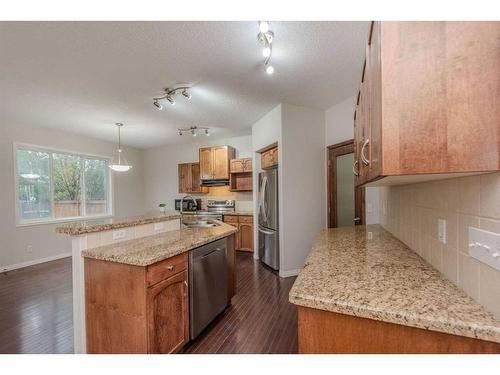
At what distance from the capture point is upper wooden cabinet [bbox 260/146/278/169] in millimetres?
3754

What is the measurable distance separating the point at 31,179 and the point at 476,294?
19.6 ft

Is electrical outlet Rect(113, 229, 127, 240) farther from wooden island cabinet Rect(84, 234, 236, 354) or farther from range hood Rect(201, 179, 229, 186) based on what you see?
range hood Rect(201, 179, 229, 186)

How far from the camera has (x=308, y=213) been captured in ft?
12.0

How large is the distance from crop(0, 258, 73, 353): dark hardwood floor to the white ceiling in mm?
2522

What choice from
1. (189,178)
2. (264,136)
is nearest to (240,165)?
(264,136)

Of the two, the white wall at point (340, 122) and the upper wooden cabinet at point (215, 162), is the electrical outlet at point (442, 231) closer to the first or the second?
the white wall at point (340, 122)

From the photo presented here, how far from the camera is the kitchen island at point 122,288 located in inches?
58.6

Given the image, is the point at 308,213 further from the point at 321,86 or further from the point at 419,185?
the point at 419,185

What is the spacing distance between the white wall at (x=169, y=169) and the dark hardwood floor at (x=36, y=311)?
2.88 metres

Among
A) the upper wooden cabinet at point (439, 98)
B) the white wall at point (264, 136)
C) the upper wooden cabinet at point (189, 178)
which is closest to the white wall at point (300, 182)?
the white wall at point (264, 136)

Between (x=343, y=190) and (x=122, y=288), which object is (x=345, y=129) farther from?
(x=122, y=288)

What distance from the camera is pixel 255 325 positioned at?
2.20 metres

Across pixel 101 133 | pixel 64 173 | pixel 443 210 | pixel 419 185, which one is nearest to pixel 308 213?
pixel 419 185

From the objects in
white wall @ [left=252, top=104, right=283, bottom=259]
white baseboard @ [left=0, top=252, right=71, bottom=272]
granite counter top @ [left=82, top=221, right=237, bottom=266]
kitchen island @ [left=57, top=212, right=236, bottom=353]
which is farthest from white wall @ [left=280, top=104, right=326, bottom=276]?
white baseboard @ [left=0, top=252, right=71, bottom=272]
